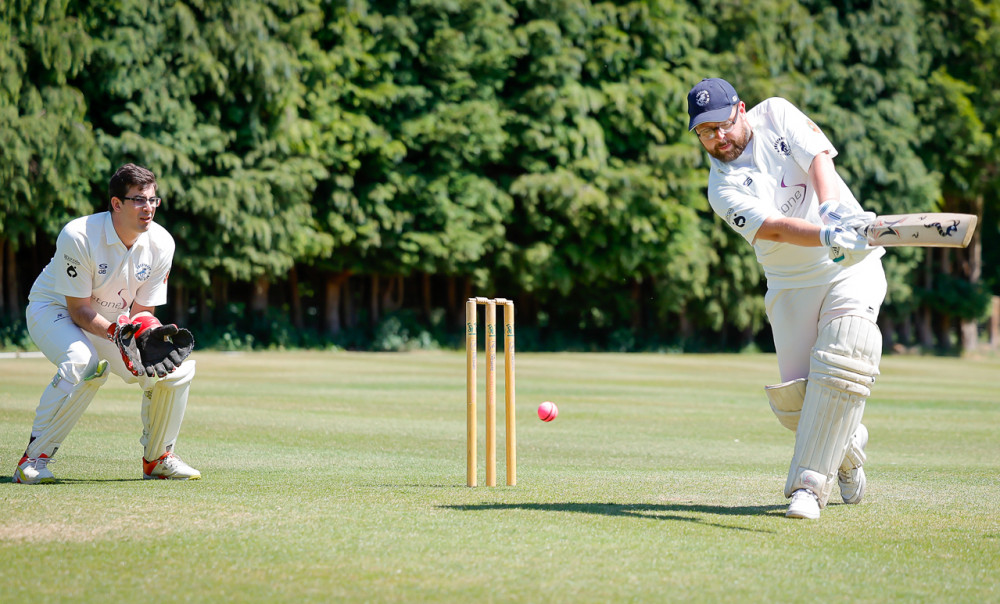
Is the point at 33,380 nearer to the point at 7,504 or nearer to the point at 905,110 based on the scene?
the point at 7,504

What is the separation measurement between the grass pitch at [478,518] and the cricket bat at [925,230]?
3.67 feet

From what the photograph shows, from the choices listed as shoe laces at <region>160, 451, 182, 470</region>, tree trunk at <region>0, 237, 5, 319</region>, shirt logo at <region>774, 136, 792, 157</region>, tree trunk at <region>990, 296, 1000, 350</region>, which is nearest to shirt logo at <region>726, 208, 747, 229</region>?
shirt logo at <region>774, 136, 792, 157</region>

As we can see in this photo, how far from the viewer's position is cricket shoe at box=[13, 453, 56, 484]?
17.4ft

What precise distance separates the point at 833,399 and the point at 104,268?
3.51m

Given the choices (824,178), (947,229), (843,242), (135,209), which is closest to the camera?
(947,229)

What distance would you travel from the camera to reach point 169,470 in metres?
5.66

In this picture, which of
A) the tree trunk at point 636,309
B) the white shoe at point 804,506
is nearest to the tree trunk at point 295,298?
the tree trunk at point 636,309

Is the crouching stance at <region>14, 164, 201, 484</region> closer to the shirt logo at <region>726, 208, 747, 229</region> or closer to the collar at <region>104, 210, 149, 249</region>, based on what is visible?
the collar at <region>104, 210, 149, 249</region>

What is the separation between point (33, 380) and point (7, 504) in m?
8.79

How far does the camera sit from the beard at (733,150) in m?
4.86

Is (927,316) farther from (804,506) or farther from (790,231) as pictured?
(790,231)

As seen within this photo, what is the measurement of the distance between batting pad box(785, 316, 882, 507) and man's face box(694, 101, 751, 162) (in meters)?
0.86

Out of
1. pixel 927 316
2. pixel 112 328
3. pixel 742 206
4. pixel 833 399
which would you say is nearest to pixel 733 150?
pixel 742 206

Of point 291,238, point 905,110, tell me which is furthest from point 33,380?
point 905,110
